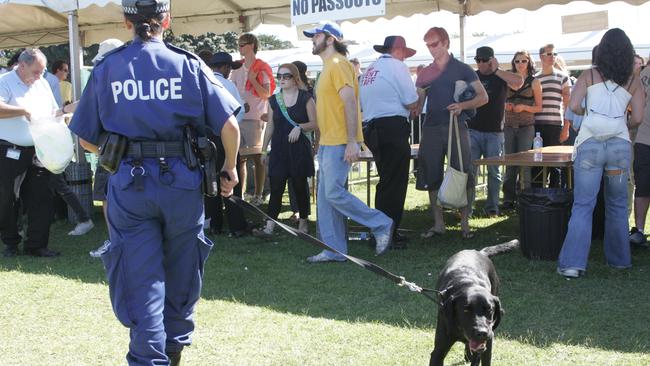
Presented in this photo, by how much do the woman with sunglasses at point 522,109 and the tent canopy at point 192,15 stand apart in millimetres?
713

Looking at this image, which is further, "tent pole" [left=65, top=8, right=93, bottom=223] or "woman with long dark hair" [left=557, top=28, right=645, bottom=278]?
"tent pole" [left=65, top=8, right=93, bottom=223]

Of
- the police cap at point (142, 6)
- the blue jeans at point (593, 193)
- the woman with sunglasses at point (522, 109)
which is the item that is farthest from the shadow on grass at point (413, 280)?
the police cap at point (142, 6)

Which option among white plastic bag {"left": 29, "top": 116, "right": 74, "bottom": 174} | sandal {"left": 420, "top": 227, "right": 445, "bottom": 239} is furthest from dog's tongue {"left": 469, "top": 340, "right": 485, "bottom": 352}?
sandal {"left": 420, "top": 227, "right": 445, "bottom": 239}

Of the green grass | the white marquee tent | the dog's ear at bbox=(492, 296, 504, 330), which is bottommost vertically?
the green grass

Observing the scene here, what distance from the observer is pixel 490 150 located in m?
8.45

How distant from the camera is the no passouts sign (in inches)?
255

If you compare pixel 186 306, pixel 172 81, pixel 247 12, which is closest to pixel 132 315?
pixel 186 306

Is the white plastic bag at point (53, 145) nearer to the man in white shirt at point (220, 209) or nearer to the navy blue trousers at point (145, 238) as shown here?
the man in white shirt at point (220, 209)

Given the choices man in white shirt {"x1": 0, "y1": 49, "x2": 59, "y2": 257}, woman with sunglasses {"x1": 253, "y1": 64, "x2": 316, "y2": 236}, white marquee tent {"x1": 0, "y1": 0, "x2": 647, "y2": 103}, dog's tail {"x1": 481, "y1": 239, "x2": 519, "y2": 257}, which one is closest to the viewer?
dog's tail {"x1": 481, "y1": 239, "x2": 519, "y2": 257}

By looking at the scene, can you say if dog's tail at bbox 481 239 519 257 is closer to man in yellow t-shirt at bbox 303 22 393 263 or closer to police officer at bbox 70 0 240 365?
man in yellow t-shirt at bbox 303 22 393 263

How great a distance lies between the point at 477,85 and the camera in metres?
6.78

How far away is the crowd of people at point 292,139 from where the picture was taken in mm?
3037

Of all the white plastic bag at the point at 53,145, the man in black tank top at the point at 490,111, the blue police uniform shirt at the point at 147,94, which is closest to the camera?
the blue police uniform shirt at the point at 147,94

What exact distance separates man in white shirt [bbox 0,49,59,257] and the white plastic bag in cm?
47
